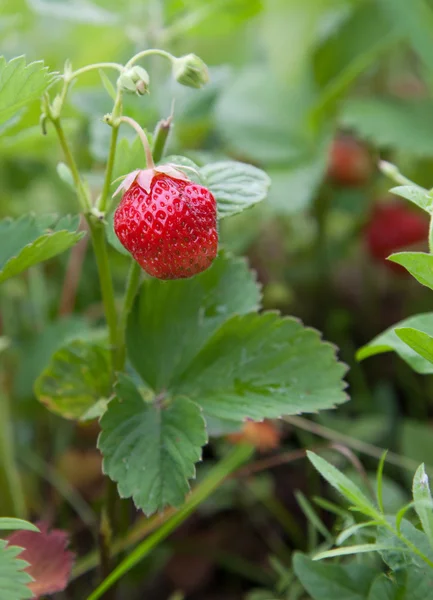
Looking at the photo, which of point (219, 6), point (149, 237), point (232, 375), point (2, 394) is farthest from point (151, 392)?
point (219, 6)

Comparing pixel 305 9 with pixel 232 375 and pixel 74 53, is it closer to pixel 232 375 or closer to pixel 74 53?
pixel 74 53

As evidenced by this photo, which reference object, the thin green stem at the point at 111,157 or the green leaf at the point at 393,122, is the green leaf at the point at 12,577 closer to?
the thin green stem at the point at 111,157

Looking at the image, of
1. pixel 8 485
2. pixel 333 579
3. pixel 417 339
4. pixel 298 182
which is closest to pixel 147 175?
pixel 417 339

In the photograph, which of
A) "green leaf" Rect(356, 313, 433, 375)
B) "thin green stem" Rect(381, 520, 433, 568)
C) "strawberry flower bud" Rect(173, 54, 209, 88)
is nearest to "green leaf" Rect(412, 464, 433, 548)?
"thin green stem" Rect(381, 520, 433, 568)

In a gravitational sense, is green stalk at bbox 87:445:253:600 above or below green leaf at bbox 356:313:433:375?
below

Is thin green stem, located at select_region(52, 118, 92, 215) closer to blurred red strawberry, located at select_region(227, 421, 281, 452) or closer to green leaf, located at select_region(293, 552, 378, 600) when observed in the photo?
green leaf, located at select_region(293, 552, 378, 600)

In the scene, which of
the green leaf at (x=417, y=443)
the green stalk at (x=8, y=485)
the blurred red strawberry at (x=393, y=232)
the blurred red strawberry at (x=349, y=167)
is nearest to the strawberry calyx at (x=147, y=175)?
the green stalk at (x=8, y=485)

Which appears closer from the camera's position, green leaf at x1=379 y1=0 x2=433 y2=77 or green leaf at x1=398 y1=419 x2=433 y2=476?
green leaf at x1=398 y1=419 x2=433 y2=476

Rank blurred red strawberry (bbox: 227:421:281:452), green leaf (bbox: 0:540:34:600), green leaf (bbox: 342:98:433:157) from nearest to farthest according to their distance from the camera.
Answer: green leaf (bbox: 0:540:34:600) < blurred red strawberry (bbox: 227:421:281:452) < green leaf (bbox: 342:98:433:157)

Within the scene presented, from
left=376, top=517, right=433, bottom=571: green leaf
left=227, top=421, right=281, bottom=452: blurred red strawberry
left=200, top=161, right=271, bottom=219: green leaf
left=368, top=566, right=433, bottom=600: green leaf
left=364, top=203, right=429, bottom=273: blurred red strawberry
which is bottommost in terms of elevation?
left=227, top=421, right=281, bottom=452: blurred red strawberry
